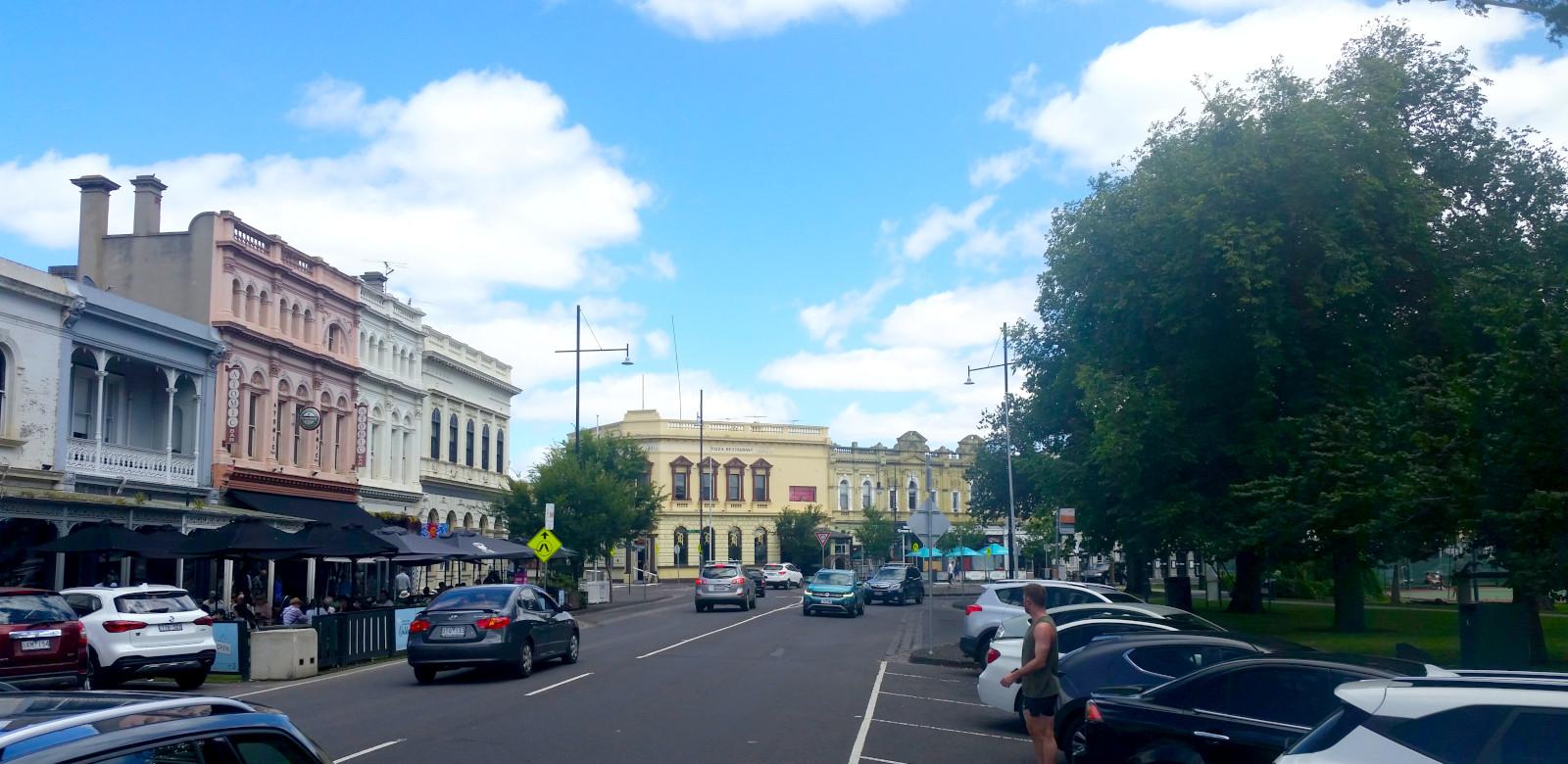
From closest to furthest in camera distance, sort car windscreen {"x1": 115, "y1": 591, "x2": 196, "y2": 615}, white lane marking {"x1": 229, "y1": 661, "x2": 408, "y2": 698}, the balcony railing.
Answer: white lane marking {"x1": 229, "y1": 661, "x2": 408, "y2": 698} → car windscreen {"x1": 115, "y1": 591, "x2": 196, "y2": 615} → the balcony railing

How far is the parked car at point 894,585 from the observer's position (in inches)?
2151

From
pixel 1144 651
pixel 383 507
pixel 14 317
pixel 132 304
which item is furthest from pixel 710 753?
pixel 383 507

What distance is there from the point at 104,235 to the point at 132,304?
24.8 ft

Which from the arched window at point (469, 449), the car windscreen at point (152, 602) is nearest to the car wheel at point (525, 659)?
the car windscreen at point (152, 602)

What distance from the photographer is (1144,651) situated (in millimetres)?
12094

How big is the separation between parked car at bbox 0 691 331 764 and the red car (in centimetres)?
1377

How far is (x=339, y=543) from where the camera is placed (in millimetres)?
27281

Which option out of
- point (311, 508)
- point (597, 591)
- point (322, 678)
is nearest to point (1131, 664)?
point (322, 678)

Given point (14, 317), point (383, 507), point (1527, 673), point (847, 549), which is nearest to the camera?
point (1527, 673)

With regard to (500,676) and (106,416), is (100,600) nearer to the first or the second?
(500,676)

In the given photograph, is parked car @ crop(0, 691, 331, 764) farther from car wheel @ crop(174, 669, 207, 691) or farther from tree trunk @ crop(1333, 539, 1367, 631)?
tree trunk @ crop(1333, 539, 1367, 631)

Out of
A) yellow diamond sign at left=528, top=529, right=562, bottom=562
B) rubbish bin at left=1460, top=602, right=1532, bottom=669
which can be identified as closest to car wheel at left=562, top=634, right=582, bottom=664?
rubbish bin at left=1460, top=602, right=1532, bottom=669

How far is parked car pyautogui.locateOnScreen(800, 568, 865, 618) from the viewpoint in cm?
4334

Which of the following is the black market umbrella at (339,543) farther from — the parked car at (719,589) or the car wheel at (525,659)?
the parked car at (719,589)
